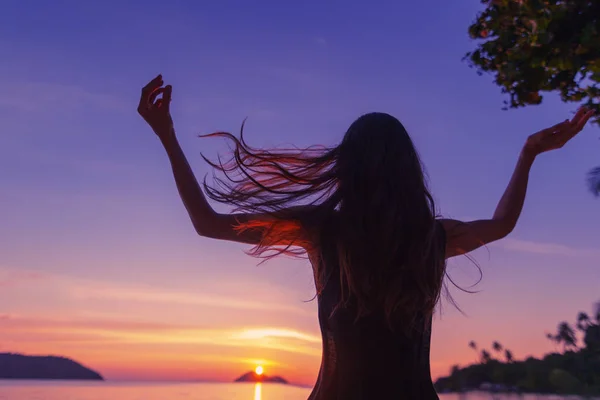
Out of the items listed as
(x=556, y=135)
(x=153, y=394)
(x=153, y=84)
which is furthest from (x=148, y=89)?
(x=153, y=394)

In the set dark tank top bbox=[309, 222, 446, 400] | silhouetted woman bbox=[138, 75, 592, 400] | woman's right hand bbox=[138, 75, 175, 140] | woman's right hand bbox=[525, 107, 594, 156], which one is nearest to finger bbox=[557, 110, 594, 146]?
woman's right hand bbox=[525, 107, 594, 156]

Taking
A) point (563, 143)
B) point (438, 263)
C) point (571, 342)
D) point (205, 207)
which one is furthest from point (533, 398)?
point (205, 207)

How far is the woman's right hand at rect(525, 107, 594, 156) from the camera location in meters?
2.99

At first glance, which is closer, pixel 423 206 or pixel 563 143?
pixel 423 206

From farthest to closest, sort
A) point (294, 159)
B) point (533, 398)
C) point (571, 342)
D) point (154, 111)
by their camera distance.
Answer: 1. point (571, 342)
2. point (533, 398)
3. point (294, 159)
4. point (154, 111)

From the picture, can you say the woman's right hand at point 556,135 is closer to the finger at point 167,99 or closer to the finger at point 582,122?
the finger at point 582,122

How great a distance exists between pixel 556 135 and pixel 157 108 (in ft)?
5.88

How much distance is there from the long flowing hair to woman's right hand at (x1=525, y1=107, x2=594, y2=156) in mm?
652

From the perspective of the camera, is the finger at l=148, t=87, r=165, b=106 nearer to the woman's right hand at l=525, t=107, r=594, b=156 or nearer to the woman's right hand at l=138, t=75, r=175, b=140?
the woman's right hand at l=138, t=75, r=175, b=140

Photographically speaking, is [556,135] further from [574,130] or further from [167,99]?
[167,99]

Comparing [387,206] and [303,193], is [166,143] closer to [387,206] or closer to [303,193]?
[303,193]

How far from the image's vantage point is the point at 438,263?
256 cm

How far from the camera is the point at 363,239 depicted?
245 centimetres

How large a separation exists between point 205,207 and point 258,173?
505 millimetres
